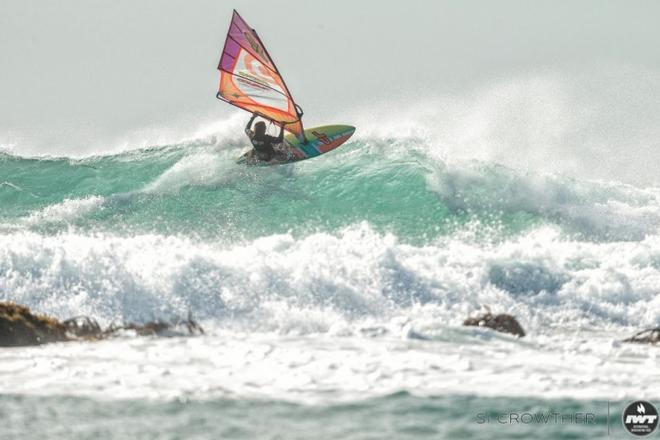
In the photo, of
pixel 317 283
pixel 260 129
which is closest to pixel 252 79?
pixel 260 129

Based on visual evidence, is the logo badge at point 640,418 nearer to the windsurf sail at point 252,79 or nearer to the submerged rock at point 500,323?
the submerged rock at point 500,323

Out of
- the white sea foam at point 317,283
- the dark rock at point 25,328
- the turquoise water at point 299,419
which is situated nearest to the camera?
the turquoise water at point 299,419

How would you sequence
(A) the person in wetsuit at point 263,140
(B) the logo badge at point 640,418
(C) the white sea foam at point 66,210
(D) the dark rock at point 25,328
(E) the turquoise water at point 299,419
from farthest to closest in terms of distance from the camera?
(C) the white sea foam at point 66,210 → (A) the person in wetsuit at point 263,140 → (D) the dark rock at point 25,328 → (B) the logo badge at point 640,418 → (E) the turquoise water at point 299,419

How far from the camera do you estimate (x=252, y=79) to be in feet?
62.7

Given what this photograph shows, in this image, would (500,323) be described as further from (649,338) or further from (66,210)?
(66,210)

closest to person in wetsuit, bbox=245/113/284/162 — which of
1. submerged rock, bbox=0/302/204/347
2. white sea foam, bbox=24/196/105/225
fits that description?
white sea foam, bbox=24/196/105/225

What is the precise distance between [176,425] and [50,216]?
42.8 ft

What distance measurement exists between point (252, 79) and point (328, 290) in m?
7.20

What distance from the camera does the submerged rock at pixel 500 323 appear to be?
11.7 metres

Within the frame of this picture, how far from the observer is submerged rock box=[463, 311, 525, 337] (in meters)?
11.7

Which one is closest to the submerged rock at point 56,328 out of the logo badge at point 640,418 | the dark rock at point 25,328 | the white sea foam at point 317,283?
the dark rock at point 25,328

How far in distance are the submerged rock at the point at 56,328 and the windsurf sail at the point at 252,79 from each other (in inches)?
319

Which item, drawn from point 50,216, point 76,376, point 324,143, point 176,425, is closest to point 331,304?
point 76,376

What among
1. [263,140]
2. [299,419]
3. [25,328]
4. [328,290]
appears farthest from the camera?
[263,140]
